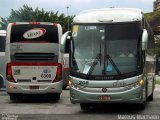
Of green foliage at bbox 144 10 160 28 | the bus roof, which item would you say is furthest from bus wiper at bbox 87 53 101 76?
green foliage at bbox 144 10 160 28

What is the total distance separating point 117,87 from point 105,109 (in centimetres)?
223

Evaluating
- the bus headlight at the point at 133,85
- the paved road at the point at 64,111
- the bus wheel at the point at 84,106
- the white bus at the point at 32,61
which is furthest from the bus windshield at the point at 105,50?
the white bus at the point at 32,61

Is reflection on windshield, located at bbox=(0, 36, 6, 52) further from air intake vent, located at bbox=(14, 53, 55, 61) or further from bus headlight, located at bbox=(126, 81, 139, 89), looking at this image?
bus headlight, located at bbox=(126, 81, 139, 89)

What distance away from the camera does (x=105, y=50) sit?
16766 mm

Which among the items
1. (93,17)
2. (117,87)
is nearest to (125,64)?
(117,87)

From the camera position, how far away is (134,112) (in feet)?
56.8

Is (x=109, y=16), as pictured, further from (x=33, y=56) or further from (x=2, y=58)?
(x=2, y=58)

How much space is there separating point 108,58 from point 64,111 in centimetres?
238

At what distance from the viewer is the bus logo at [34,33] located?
→ 2069 cm

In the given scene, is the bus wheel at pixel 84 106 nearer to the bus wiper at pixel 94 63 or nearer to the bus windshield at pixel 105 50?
the bus windshield at pixel 105 50

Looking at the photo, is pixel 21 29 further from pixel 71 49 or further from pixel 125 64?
pixel 125 64

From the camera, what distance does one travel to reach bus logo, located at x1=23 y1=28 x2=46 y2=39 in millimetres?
20688

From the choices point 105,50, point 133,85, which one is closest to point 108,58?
point 105,50

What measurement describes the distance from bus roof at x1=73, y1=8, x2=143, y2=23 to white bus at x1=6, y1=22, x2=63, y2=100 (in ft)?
11.2
